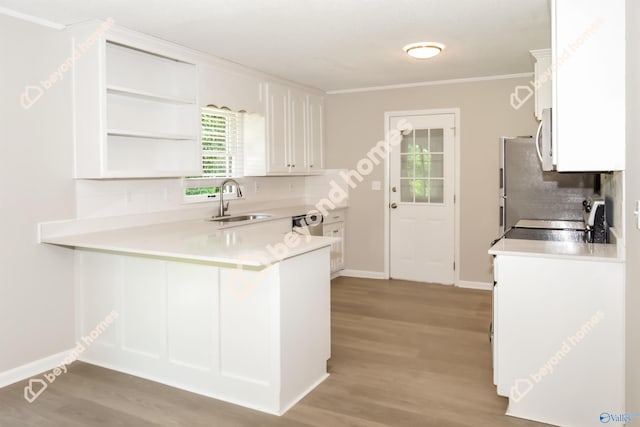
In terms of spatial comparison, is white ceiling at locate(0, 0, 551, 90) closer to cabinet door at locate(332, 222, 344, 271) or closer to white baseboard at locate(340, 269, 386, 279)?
cabinet door at locate(332, 222, 344, 271)

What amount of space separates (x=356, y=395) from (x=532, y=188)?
2.64 m

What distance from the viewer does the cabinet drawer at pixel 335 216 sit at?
5812mm

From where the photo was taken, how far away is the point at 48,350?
11.2ft

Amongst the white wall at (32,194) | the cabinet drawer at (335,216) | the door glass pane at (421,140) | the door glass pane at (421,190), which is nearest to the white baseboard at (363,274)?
the cabinet drawer at (335,216)

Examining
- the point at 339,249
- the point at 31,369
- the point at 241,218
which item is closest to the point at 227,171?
the point at 241,218

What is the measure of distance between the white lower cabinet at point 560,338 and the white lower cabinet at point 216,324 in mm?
1093

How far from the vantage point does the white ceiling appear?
10.2 feet

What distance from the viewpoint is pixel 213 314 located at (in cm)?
297

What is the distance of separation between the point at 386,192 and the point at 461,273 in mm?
1293

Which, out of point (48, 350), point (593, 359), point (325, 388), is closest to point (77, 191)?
point (48, 350)

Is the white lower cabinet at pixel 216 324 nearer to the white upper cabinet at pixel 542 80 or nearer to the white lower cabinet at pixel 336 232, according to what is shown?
the white upper cabinet at pixel 542 80

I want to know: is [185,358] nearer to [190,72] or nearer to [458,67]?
[190,72]

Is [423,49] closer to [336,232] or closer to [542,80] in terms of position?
[542,80]

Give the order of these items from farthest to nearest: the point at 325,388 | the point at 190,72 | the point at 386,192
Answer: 1. the point at 386,192
2. the point at 190,72
3. the point at 325,388
